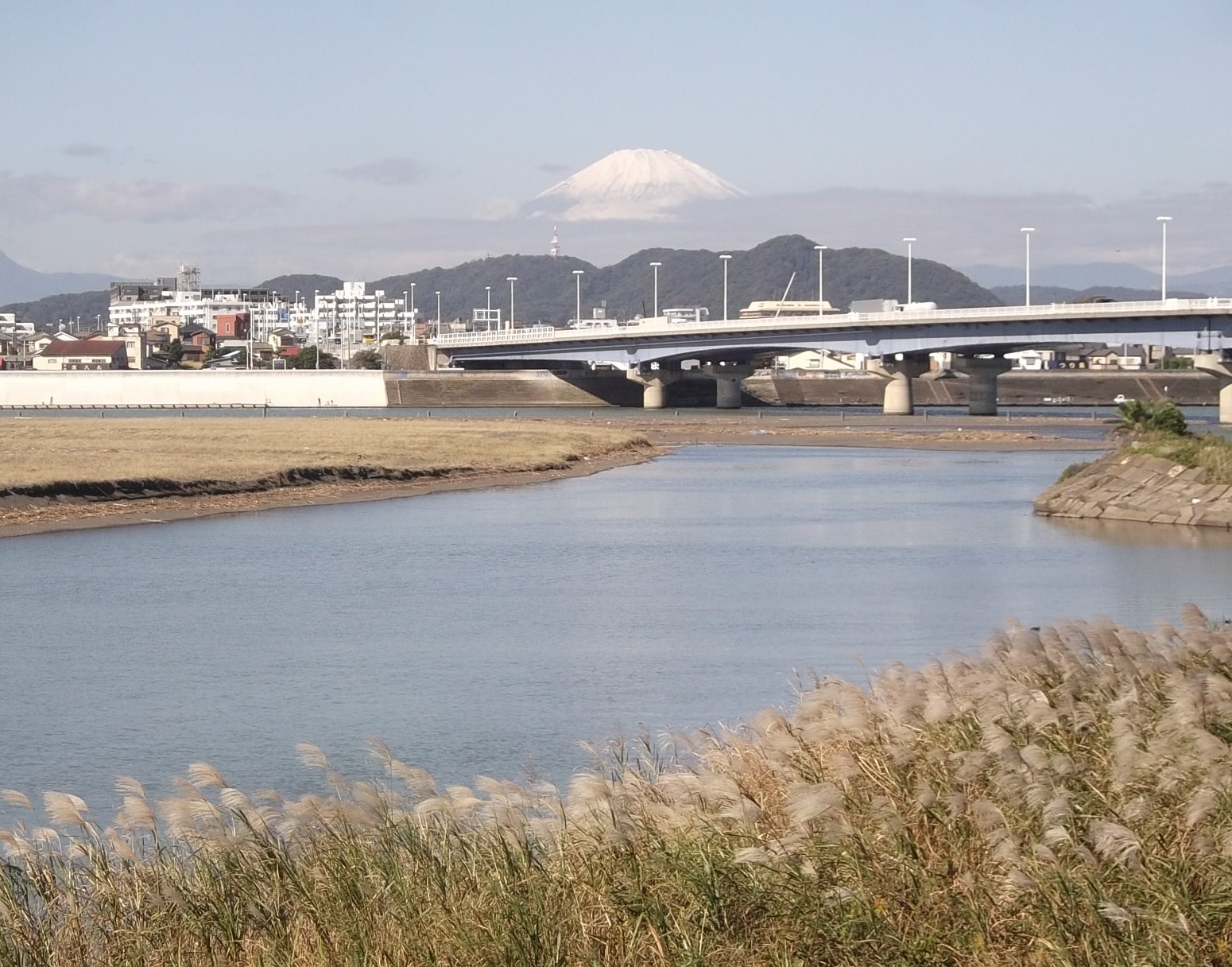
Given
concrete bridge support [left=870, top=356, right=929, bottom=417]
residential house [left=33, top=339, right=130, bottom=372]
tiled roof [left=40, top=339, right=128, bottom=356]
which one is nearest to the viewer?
concrete bridge support [left=870, top=356, right=929, bottom=417]

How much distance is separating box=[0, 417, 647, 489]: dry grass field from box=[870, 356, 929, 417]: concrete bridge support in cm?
2441

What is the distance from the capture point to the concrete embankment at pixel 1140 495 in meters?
33.9

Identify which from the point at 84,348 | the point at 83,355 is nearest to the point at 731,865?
the point at 83,355

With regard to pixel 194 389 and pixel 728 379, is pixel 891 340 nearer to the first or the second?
pixel 728 379

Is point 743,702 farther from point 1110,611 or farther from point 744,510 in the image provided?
point 744,510

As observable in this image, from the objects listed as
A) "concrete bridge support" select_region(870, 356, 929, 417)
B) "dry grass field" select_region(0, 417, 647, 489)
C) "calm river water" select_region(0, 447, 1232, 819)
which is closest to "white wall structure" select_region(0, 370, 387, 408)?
"dry grass field" select_region(0, 417, 647, 489)

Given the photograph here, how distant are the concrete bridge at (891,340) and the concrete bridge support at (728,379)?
8 centimetres

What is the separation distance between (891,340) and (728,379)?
15.8 meters

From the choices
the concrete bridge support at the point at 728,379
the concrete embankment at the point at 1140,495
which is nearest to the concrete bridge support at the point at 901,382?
the concrete bridge support at the point at 728,379

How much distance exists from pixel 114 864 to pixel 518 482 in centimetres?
4060

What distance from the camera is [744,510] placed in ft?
126

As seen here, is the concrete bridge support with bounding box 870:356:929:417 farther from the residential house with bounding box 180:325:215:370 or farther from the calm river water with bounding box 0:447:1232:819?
the residential house with bounding box 180:325:215:370

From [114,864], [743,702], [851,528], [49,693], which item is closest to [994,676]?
[114,864]

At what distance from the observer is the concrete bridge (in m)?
83.2
